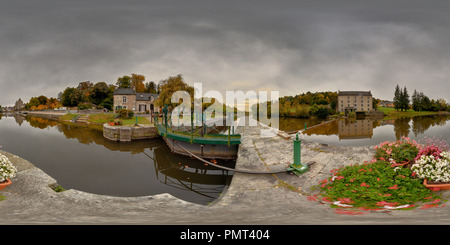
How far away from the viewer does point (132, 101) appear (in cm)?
4400

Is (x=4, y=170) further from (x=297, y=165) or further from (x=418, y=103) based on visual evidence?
(x=418, y=103)

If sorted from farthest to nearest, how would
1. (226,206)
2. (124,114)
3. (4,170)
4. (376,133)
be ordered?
(124,114) → (376,133) → (4,170) → (226,206)

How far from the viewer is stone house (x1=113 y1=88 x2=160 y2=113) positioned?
43688mm

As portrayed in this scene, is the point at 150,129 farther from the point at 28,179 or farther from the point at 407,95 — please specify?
the point at 407,95

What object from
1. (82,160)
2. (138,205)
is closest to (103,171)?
(82,160)

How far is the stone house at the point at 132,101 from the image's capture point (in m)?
43.7

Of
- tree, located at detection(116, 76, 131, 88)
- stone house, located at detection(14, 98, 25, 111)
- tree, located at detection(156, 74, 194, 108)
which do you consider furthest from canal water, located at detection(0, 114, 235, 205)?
stone house, located at detection(14, 98, 25, 111)

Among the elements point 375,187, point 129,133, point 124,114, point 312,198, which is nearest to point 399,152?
point 375,187

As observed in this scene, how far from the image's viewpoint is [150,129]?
1930cm

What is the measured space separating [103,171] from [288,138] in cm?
935

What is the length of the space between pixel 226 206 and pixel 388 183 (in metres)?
3.61

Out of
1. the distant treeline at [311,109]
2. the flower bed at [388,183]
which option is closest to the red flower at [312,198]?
the flower bed at [388,183]

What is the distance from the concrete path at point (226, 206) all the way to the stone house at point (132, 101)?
39.1 metres

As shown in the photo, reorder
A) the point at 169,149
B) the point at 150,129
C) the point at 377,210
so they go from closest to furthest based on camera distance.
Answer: the point at 377,210 → the point at 169,149 → the point at 150,129
